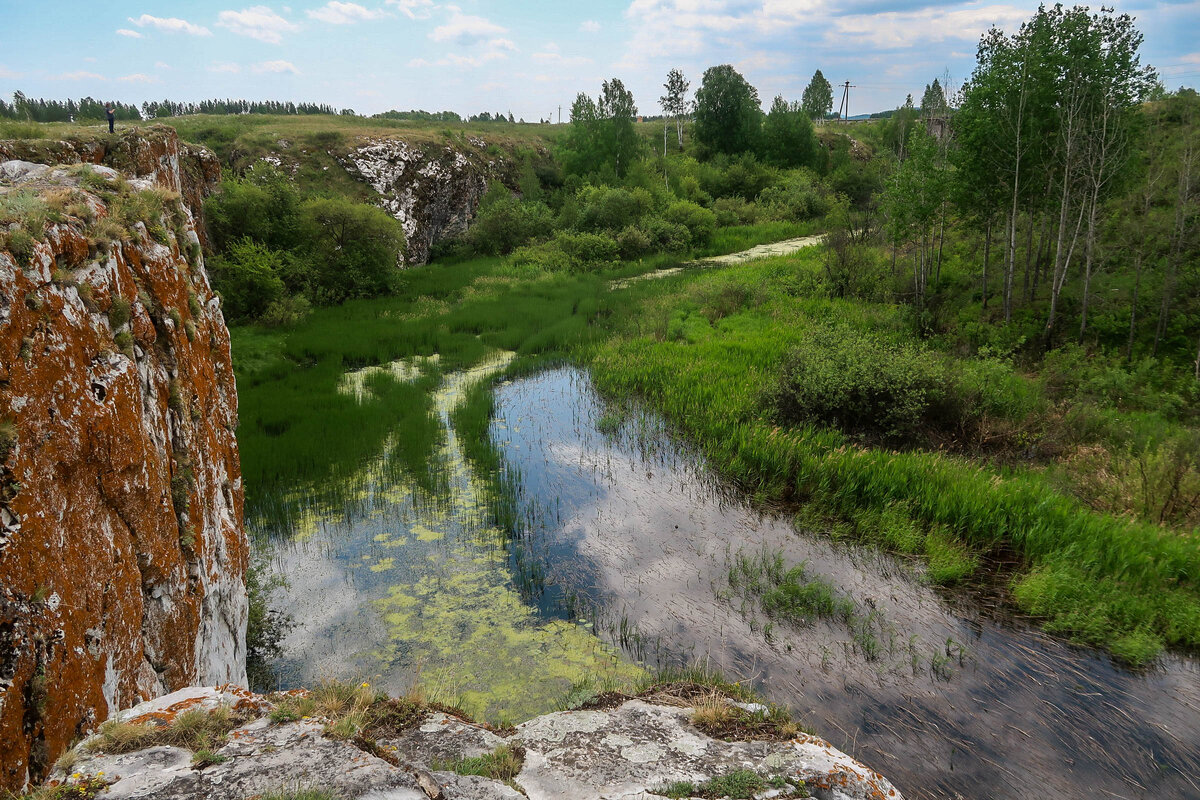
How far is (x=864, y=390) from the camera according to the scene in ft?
43.2

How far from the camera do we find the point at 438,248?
122ft

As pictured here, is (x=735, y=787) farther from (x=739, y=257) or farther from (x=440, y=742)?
(x=739, y=257)

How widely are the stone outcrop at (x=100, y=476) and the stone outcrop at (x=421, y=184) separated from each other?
94.8 feet

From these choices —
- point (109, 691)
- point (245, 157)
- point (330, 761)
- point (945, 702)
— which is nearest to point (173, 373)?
point (109, 691)

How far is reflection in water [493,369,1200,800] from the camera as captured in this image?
6.07m

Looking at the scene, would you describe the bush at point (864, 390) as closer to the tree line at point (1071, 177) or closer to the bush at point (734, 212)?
the tree line at point (1071, 177)

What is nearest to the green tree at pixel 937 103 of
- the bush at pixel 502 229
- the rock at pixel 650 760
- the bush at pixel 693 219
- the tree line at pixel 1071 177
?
the tree line at pixel 1071 177

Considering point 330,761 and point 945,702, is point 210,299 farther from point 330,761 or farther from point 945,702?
point 945,702

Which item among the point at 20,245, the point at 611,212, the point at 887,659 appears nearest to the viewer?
the point at 20,245

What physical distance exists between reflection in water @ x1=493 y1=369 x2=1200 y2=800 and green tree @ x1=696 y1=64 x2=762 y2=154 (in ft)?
176

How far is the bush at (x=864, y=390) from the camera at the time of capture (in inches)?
516

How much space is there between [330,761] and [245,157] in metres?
36.1

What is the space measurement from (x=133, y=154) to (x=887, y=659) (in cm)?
1839

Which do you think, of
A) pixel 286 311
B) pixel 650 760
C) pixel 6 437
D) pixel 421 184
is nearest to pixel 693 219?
pixel 421 184
